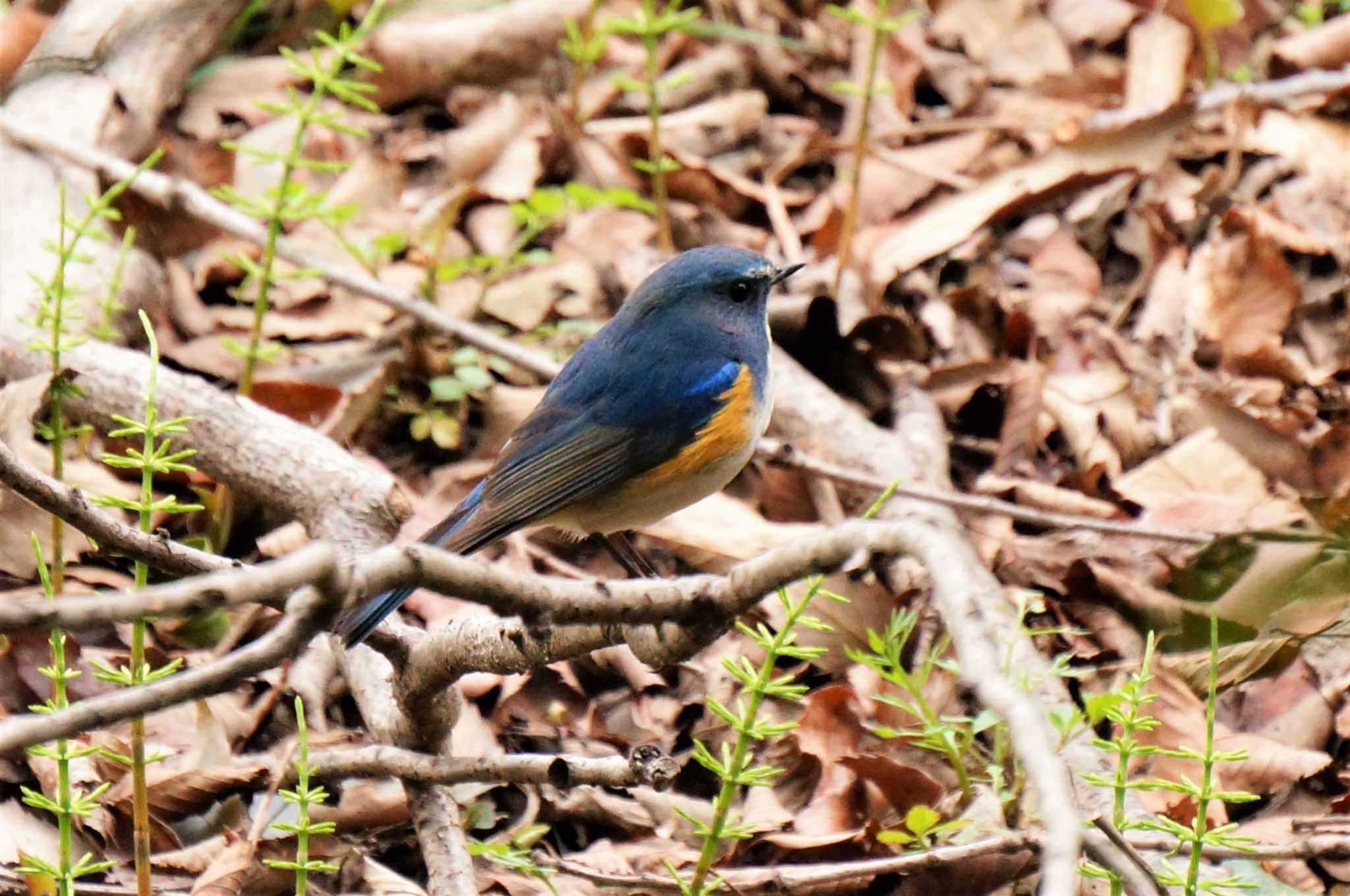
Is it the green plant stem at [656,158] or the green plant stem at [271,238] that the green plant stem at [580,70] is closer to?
the green plant stem at [656,158]

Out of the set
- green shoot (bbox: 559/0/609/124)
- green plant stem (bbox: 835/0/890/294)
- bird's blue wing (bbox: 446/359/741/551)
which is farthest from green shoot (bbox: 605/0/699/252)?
bird's blue wing (bbox: 446/359/741/551)

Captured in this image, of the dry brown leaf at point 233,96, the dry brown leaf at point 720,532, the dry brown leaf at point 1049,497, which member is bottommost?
the dry brown leaf at point 1049,497

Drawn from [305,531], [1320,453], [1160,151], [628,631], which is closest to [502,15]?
→ [1160,151]

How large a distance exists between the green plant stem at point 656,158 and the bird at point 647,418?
1.29m

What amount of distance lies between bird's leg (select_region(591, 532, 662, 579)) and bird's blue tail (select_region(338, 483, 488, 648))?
0.57 metres

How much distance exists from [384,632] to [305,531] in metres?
1.17

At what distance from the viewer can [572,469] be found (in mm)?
4059

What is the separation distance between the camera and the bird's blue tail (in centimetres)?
309

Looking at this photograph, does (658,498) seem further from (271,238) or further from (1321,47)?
(1321,47)

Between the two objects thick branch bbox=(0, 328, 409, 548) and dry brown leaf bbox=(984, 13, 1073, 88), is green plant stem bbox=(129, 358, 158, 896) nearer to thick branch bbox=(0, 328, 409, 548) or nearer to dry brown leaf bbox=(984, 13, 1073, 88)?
thick branch bbox=(0, 328, 409, 548)

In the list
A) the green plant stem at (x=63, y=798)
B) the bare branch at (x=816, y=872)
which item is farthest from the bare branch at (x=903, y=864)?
the green plant stem at (x=63, y=798)

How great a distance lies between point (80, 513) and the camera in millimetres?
2709

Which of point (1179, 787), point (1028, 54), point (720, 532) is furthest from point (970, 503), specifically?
point (1028, 54)

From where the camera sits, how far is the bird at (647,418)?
404 cm
